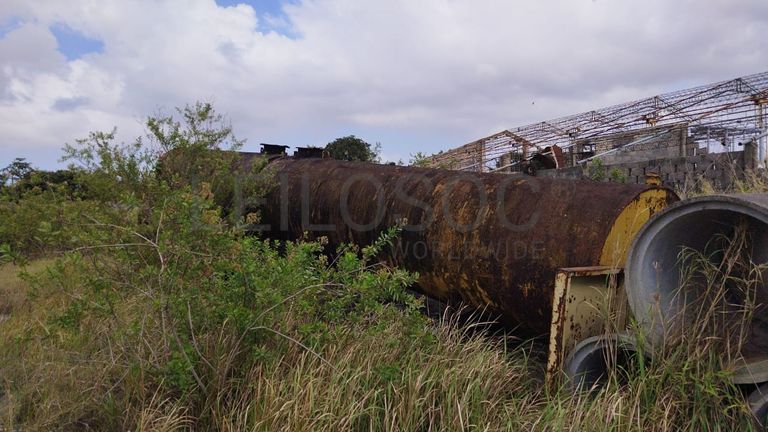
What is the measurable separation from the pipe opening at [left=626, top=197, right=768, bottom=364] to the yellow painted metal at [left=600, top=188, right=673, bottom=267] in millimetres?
244

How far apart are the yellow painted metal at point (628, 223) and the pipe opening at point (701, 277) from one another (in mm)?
244

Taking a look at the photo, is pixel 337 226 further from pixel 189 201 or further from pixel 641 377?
pixel 641 377

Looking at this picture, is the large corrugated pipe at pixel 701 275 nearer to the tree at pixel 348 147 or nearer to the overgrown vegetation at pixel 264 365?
the overgrown vegetation at pixel 264 365

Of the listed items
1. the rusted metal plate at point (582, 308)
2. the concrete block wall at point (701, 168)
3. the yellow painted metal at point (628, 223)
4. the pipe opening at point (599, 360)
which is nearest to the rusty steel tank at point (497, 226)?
the yellow painted metal at point (628, 223)

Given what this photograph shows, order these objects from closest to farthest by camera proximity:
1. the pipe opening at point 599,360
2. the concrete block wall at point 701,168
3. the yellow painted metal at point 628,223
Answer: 1. the pipe opening at point 599,360
2. the yellow painted metal at point 628,223
3. the concrete block wall at point 701,168

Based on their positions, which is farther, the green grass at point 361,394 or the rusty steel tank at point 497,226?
the rusty steel tank at point 497,226

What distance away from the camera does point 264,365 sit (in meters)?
2.50

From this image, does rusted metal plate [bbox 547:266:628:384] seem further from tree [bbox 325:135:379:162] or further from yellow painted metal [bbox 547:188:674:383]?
tree [bbox 325:135:379:162]

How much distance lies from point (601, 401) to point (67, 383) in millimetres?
2488

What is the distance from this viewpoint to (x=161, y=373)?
7.96 feet

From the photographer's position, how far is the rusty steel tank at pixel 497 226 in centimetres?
299

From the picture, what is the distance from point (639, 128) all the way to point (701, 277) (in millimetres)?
21437

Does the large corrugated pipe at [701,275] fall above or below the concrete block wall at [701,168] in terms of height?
below

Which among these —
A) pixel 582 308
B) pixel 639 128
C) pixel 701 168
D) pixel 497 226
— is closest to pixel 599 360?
pixel 582 308
